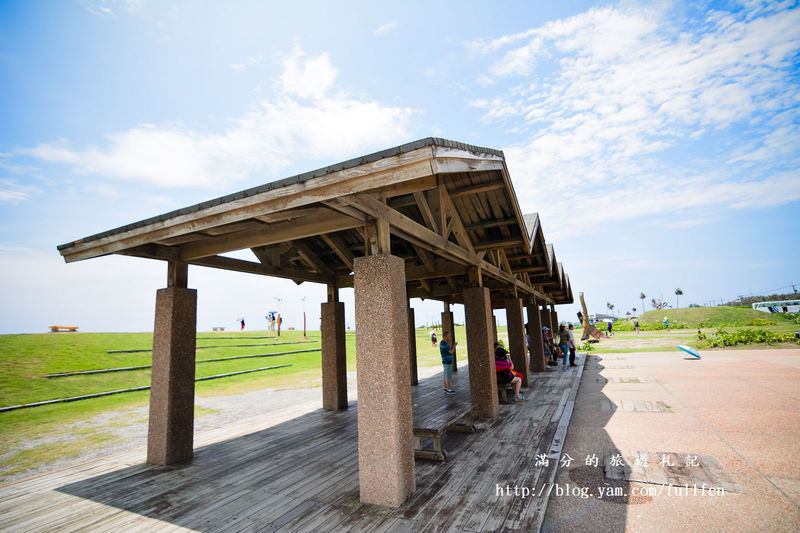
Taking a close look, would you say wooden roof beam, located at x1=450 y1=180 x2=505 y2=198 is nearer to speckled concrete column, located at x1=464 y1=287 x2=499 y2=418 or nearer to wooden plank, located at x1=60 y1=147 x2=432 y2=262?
speckled concrete column, located at x1=464 y1=287 x2=499 y2=418

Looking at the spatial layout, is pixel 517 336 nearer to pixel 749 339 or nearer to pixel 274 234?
pixel 274 234

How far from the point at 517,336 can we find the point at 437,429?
7.02 m

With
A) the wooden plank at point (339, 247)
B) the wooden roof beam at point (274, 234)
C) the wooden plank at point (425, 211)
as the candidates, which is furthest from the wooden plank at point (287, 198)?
the wooden plank at point (339, 247)

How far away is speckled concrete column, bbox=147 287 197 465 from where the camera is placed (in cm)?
568

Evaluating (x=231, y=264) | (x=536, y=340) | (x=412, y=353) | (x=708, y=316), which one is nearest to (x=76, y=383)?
(x=231, y=264)

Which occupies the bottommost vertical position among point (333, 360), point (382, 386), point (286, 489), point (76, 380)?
point (286, 489)

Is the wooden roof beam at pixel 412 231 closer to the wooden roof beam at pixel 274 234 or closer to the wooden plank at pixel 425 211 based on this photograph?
the wooden plank at pixel 425 211

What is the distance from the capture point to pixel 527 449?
5.56 metres

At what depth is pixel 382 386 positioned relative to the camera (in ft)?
13.3

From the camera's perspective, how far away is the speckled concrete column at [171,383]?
18.6ft

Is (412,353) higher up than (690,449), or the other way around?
(412,353)

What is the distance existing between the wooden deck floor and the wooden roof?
302 centimetres

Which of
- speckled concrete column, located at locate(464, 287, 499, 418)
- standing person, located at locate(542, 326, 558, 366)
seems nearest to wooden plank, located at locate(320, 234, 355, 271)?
speckled concrete column, located at locate(464, 287, 499, 418)

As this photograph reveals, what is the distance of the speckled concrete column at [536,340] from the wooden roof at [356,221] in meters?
5.00
